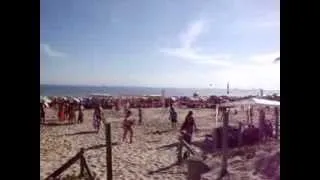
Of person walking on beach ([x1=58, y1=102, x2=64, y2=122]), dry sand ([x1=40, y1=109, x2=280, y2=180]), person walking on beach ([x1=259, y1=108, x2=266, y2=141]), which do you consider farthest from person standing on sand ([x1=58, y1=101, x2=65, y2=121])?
person walking on beach ([x1=259, y1=108, x2=266, y2=141])

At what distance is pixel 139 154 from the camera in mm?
8383

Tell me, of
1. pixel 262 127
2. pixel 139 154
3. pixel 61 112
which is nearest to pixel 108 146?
pixel 262 127

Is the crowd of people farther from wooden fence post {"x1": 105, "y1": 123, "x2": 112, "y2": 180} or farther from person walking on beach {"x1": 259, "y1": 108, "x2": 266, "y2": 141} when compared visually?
wooden fence post {"x1": 105, "y1": 123, "x2": 112, "y2": 180}

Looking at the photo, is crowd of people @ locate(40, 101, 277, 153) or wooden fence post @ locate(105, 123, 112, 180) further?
crowd of people @ locate(40, 101, 277, 153)

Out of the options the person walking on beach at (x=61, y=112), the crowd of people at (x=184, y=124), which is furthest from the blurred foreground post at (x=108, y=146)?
the person walking on beach at (x=61, y=112)

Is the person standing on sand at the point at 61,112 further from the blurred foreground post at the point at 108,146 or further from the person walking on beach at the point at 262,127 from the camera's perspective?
the blurred foreground post at the point at 108,146

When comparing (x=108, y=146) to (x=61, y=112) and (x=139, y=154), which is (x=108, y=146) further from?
(x=61, y=112)

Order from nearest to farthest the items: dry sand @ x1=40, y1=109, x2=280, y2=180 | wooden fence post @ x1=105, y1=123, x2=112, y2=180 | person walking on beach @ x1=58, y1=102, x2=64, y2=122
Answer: wooden fence post @ x1=105, y1=123, x2=112, y2=180, dry sand @ x1=40, y1=109, x2=280, y2=180, person walking on beach @ x1=58, y1=102, x2=64, y2=122

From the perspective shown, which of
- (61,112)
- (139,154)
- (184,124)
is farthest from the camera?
(61,112)

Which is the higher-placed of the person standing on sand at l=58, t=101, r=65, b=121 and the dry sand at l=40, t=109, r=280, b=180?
the person standing on sand at l=58, t=101, r=65, b=121

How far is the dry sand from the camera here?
5617 mm
